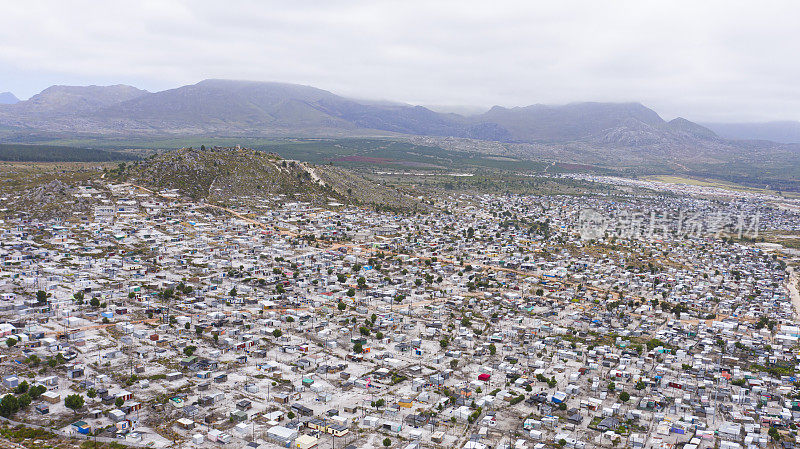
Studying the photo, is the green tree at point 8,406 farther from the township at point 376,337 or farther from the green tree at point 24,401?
the green tree at point 24,401

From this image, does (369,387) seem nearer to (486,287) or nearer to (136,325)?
(136,325)

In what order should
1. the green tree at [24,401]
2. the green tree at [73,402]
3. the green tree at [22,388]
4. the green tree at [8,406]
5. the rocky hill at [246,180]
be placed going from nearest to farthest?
1. the green tree at [8,406]
2. the green tree at [24,401]
3. the green tree at [73,402]
4. the green tree at [22,388]
5. the rocky hill at [246,180]

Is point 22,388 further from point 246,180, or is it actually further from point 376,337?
point 246,180

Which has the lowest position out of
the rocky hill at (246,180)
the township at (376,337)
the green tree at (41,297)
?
the township at (376,337)

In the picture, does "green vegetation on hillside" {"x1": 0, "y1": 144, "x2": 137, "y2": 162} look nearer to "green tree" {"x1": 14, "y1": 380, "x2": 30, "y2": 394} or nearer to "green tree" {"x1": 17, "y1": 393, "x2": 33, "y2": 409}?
"green tree" {"x1": 14, "y1": 380, "x2": 30, "y2": 394}

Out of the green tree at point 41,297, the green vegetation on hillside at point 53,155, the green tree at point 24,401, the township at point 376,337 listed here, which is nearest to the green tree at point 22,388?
the township at point 376,337

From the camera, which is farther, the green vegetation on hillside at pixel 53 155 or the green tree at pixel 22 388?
the green vegetation on hillside at pixel 53 155

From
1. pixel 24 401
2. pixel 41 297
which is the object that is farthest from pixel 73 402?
pixel 41 297
